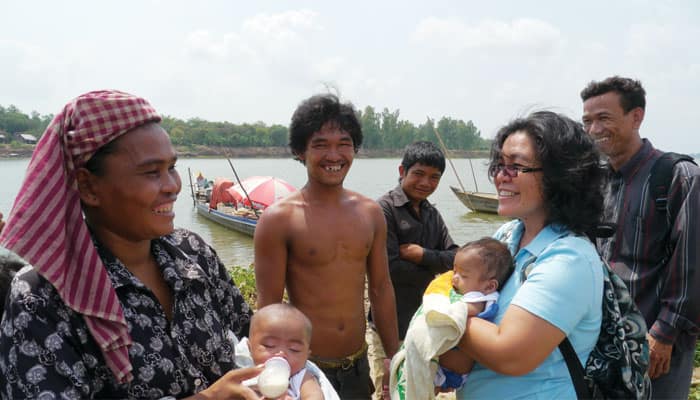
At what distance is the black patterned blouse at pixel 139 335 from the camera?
126 cm

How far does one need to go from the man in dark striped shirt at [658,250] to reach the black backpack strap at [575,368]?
132 cm

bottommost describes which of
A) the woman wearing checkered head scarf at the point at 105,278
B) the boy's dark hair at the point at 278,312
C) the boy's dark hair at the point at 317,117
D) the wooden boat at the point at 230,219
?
the wooden boat at the point at 230,219

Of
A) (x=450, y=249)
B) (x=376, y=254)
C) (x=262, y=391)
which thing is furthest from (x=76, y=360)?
(x=450, y=249)

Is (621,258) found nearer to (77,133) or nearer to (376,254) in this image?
(376,254)

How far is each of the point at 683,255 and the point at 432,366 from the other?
194cm

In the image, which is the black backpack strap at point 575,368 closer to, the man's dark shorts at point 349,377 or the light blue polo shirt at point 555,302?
the light blue polo shirt at point 555,302

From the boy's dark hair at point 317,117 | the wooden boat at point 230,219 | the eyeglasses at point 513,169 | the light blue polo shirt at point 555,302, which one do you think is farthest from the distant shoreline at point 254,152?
the light blue polo shirt at point 555,302

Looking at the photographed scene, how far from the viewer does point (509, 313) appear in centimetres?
172

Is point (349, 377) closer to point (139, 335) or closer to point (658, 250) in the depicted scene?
point (139, 335)

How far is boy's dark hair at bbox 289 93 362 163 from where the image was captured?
2.90m

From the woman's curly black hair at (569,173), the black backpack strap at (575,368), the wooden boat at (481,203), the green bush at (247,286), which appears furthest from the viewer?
the wooden boat at (481,203)

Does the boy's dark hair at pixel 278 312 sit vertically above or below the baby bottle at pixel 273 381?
above

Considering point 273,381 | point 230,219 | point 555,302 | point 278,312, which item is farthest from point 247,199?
point 555,302

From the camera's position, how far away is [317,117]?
9.48ft
